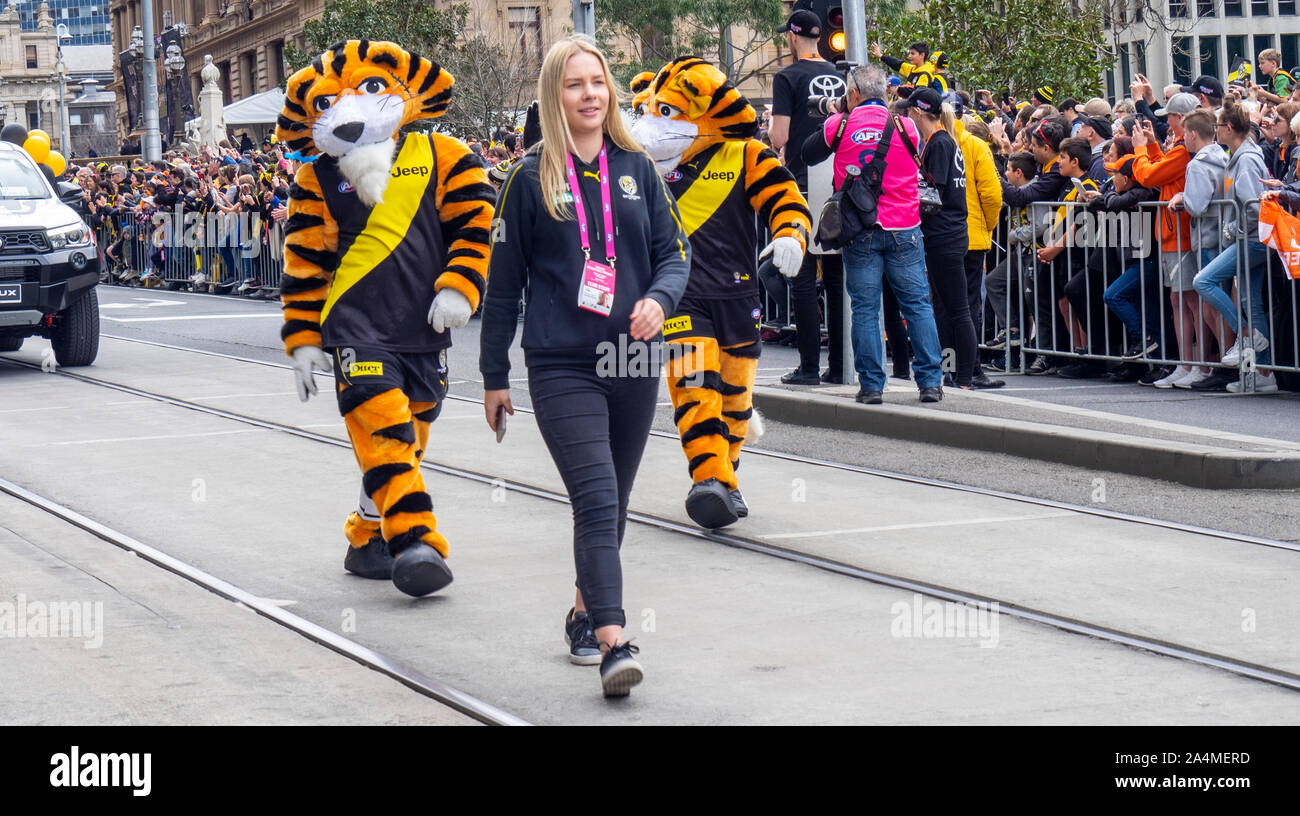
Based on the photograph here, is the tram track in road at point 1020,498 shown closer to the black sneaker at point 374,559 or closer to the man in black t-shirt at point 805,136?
the black sneaker at point 374,559

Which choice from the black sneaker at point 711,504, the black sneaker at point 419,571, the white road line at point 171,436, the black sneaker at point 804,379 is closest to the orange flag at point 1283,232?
the black sneaker at point 804,379

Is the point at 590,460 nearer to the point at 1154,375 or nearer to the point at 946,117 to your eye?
the point at 946,117

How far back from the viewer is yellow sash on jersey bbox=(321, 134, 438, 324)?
656 cm

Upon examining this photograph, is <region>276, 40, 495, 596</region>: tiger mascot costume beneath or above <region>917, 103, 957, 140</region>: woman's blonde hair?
beneath

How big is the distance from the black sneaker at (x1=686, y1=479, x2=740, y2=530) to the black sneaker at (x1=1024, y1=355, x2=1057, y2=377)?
6012 mm

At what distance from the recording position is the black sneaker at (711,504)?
7613 millimetres

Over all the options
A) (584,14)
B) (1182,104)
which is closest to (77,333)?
(584,14)

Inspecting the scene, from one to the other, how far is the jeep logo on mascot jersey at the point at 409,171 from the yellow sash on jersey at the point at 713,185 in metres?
1.59

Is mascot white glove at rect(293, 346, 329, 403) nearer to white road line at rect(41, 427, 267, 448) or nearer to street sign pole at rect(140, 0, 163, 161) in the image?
white road line at rect(41, 427, 267, 448)

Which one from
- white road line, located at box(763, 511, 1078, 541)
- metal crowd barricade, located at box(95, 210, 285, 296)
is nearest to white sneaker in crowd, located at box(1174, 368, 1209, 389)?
white road line, located at box(763, 511, 1078, 541)
